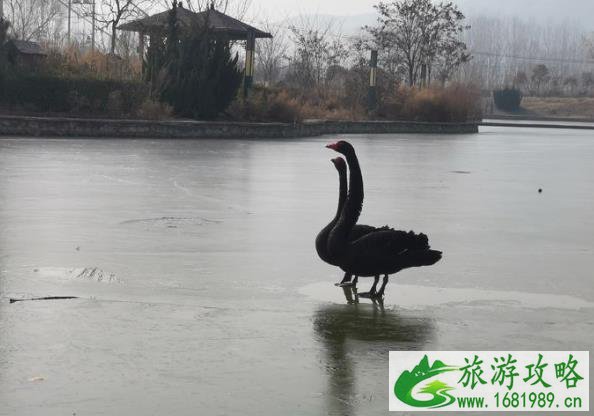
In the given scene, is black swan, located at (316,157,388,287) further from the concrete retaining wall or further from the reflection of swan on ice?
the concrete retaining wall

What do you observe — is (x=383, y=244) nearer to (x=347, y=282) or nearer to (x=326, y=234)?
(x=326, y=234)

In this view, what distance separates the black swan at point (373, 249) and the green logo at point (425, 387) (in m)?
2.32

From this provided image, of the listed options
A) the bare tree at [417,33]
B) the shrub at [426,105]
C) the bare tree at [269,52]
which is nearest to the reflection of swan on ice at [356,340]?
the shrub at [426,105]

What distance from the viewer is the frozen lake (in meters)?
5.96

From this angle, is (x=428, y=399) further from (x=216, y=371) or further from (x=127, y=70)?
(x=127, y=70)

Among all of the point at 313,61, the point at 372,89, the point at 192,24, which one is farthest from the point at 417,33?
the point at 192,24

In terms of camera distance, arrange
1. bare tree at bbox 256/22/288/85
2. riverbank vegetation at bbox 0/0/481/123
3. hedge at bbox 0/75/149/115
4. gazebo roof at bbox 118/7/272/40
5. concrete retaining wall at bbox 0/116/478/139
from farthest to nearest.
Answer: bare tree at bbox 256/22/288/85, gazebo roof at bbox 118/7/272/40, riverbank vegetation at bbox 0/0/481/123, hedge at bbox 0/75/149/115, concrete retaining wall at bbox 0/116/478/139

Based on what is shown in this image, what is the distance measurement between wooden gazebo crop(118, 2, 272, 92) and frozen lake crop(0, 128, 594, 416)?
62.8 ft

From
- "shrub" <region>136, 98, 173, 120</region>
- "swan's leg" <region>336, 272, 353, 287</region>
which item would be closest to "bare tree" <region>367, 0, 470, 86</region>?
"shrub" <region>136, 98, 173, 120</region>

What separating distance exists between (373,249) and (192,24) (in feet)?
100.0

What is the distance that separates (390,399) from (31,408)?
1.64 metres

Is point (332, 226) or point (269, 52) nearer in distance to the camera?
point (332, 226)

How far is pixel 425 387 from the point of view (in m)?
5.72

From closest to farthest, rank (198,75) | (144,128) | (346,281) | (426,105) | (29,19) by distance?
(346,281)
(144,128)
(198,75)
(426,105)
(29,19)
